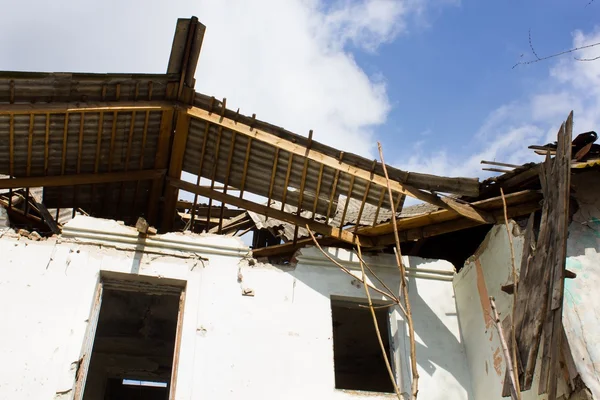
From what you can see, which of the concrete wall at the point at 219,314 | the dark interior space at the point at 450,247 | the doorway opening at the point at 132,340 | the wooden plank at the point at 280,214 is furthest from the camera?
the doorway opening at the point at 132,340

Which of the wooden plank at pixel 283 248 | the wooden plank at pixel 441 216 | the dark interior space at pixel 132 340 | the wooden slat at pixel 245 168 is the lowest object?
the dark interior space at pixel 132 340

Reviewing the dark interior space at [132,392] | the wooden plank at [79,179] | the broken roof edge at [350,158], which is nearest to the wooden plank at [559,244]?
the broken roof edge at [350,158]

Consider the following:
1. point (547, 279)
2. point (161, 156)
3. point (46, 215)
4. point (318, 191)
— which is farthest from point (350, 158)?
point (46, 215)

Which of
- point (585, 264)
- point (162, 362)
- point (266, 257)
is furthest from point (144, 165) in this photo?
point (585, 264)

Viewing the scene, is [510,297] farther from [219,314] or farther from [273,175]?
[219,314]

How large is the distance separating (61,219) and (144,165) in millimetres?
1673

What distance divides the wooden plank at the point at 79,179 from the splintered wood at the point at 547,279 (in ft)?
16.3

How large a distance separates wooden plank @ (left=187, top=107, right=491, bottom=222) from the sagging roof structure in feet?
0.04

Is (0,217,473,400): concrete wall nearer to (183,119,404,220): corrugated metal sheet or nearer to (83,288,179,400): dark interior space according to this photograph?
(183,119,404,220): corrugated metal sheet

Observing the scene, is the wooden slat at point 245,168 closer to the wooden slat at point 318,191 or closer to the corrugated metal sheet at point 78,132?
the wooden slat at point 318,191

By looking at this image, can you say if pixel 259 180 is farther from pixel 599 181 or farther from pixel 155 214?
pixel 599 181

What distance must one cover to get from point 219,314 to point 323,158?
2.35 m

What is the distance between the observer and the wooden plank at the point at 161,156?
307 inches

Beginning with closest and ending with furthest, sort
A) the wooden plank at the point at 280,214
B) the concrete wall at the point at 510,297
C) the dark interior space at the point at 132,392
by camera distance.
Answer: the concrete wall at the point at 510,297 → the wooden plank at the point at 280,214 → the dark interior space at the point at 132,392
